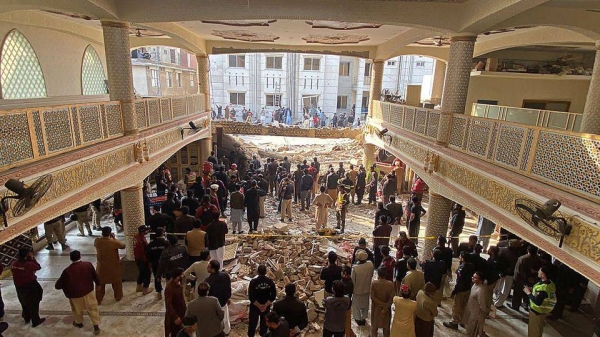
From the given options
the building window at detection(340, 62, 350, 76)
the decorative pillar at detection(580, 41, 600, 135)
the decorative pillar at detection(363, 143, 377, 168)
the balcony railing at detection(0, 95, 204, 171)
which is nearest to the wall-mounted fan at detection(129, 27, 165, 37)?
the balcony railing at detection(0, 95, 204, 171)

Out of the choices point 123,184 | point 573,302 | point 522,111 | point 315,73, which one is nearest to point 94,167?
point 123,184

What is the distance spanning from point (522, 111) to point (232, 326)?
10.3 meters

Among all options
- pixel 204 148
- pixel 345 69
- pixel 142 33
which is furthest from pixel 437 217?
pixel 345 69

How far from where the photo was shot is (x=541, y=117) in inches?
390

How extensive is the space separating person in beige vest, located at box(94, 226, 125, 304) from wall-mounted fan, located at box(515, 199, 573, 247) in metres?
6.48

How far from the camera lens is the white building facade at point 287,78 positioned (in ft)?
96.6

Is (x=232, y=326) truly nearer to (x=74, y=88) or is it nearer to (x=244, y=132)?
(x=74, y=88)

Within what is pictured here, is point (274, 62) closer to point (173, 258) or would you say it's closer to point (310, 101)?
point (310, 101)

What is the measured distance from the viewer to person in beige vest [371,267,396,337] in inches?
205

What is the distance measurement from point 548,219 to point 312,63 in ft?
89.5

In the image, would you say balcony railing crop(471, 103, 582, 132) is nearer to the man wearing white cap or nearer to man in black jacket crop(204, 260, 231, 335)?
the man wearing white cap

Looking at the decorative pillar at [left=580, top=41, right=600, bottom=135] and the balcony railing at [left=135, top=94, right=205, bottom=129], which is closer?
the decorative pillar at [left=580, top=41, right=600, bottom=135]

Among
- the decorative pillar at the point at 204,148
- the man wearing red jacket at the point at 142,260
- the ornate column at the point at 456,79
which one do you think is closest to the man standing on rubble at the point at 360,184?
the ornate column at the point at 456,79

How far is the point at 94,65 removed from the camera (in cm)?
1373
